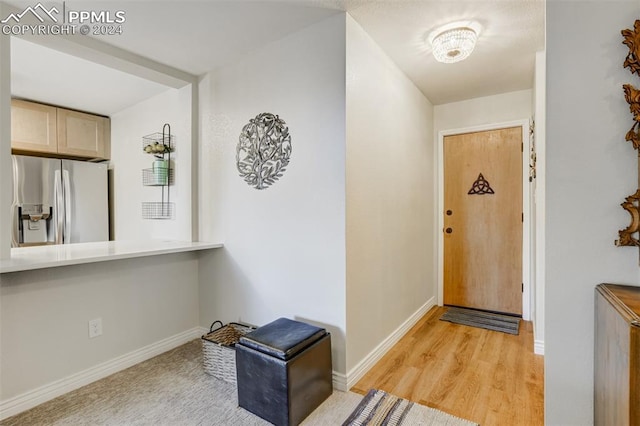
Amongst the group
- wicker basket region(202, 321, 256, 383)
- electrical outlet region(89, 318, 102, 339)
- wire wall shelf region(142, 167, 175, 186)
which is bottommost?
wicker basket region(202, 321, 256, 383)

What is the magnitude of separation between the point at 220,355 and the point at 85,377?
0.88m

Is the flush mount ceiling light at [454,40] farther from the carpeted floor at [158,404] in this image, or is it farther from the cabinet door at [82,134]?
the cabinet door at [82,134]

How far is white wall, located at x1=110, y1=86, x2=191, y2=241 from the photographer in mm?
2793

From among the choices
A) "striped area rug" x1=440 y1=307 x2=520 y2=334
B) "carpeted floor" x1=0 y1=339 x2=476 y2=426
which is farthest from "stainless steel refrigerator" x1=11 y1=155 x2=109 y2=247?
"striped area rug" x1=440 y1=307 x2=520 y2=334

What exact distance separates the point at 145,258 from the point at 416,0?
99.4 inches


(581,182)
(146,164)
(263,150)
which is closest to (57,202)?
(146,164)

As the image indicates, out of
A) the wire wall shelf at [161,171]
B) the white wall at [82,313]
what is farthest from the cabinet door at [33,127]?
the white wall at [82,313]

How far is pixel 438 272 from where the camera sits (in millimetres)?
3598

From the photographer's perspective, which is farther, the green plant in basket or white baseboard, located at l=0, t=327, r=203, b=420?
the green plant in basket

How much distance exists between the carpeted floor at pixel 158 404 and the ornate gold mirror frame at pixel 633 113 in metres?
1.19

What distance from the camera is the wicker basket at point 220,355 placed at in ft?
6.55

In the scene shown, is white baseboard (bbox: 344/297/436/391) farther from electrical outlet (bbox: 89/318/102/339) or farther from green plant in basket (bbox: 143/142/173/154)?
green plant in basket (bbox: 143/142/173/154)

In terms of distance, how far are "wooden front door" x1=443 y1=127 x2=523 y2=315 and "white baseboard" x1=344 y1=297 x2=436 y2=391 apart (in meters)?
0.66

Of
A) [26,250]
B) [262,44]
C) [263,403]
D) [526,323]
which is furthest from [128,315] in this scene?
[526,323]
